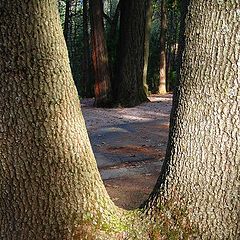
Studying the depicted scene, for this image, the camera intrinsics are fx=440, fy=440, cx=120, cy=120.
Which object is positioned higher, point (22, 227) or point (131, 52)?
point (131, 52)

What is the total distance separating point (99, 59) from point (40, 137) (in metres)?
9.71

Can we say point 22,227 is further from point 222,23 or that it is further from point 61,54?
point 222,23

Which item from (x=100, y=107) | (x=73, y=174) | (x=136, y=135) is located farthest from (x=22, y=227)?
(x=100, y=107)

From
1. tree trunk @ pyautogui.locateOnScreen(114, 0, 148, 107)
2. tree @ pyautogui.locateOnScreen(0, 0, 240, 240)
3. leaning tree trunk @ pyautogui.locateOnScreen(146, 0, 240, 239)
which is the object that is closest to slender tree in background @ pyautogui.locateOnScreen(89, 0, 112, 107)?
tree trunk @ pyautogui.locateOnScreen(114, 0, 148, 107)

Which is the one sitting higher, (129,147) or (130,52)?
(130,52)

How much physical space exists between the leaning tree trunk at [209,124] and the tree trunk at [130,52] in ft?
30.6

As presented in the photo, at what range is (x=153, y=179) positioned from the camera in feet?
18.3

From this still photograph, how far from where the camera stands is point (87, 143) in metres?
2.93

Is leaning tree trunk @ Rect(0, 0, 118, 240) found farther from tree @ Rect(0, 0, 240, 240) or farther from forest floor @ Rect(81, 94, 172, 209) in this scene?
forest floor @ Rect(81, 94, 172, 209)

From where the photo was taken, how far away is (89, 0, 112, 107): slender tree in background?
12.1 m

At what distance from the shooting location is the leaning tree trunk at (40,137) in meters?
2.63

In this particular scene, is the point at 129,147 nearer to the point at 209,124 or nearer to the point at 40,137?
the point at 40,137

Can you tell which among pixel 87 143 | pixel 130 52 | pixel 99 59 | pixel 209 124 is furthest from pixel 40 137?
pixel 99 59

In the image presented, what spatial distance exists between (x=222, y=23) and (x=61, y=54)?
1.01 meters
